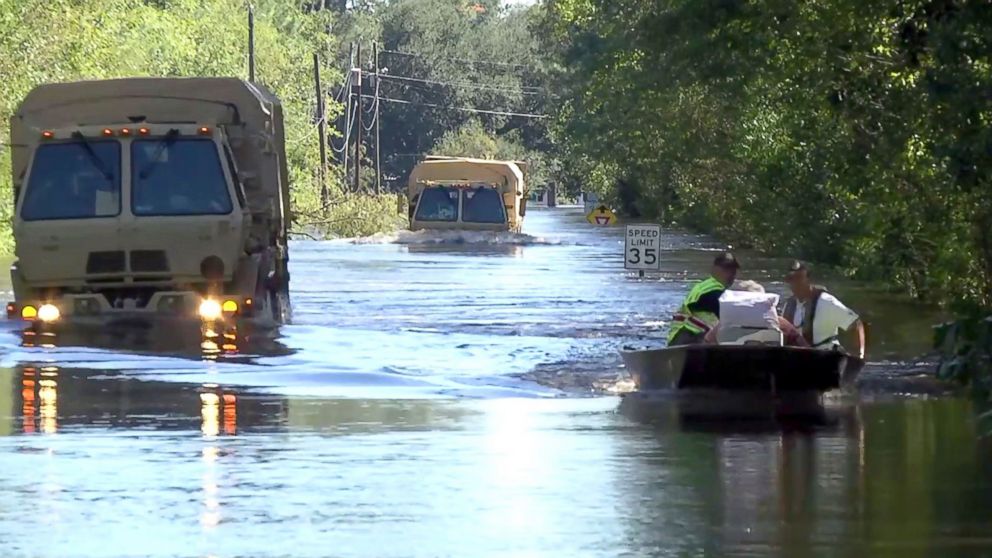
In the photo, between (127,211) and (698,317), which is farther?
(127,211)

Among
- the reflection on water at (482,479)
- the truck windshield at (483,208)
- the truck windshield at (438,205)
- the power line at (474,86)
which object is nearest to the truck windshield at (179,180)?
the reflection on water at (482,479)

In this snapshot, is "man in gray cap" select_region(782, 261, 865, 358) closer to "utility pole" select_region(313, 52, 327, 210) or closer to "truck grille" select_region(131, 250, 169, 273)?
"truck grille" select_region(131, 250, 169, 273)

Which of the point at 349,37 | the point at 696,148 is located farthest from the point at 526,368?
the point at 349,37

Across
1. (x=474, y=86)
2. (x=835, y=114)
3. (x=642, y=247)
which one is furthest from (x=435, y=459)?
(x=474, y=86)

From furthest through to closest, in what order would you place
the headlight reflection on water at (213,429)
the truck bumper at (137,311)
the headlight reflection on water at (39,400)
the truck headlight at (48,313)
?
the truck headlight at (48,313) < the truck bumper at (137,311) < the headlight reflection on water at (39,400) < the headlight reflection on water at (213,429)

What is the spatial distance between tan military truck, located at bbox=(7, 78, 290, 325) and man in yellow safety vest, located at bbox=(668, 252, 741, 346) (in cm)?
611

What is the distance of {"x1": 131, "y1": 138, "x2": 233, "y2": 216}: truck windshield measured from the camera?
22.2m

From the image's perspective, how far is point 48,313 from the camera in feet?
74.4

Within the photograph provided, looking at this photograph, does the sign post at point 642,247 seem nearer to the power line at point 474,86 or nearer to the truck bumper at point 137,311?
the truck bumper at point 137,311

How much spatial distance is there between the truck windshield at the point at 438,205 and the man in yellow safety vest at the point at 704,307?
4165 centimetres

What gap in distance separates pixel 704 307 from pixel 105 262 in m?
7.32

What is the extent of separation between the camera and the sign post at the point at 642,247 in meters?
26.7

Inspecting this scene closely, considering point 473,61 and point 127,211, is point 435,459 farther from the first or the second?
point 473,61

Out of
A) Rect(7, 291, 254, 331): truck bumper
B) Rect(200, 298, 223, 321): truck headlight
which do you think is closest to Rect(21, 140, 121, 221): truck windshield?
Rect(7, 291, 254, 331): truck bumper
